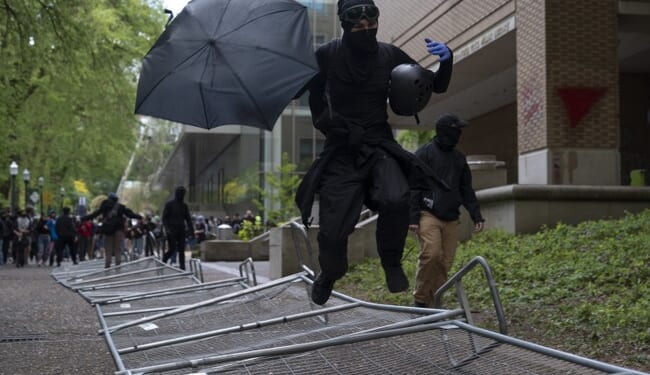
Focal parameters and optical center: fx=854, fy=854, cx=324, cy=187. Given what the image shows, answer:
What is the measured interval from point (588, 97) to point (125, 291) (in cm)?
885

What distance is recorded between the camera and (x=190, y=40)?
19.7 ft

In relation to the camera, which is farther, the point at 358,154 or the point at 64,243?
the point at 64,243

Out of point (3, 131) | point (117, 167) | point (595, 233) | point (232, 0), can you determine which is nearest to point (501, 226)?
point (595, 233)

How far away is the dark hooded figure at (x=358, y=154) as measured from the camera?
5.44 metres

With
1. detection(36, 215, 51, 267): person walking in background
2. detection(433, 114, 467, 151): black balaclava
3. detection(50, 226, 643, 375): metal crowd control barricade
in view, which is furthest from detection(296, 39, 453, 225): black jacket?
detection(36, 215, 51, 267): person walking in background

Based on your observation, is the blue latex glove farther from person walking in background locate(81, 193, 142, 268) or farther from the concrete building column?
person walking in background locate(81, 193, 142, 268)

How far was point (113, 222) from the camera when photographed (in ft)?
55.3

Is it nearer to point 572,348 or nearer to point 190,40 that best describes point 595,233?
point 572,348

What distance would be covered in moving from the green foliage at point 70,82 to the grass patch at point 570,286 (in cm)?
670

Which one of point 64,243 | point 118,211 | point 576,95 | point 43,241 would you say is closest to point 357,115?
point 576,95

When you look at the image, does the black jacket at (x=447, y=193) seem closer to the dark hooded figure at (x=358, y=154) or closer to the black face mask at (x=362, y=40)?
the dark hooded figure at (x=358, y=154)

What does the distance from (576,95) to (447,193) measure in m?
8.49

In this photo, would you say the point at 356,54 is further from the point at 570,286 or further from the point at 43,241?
the point at 43,241

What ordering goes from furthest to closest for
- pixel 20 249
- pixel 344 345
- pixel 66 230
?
1. pixel 20 249
2. pixel 66 230
3. pixel 344 345
